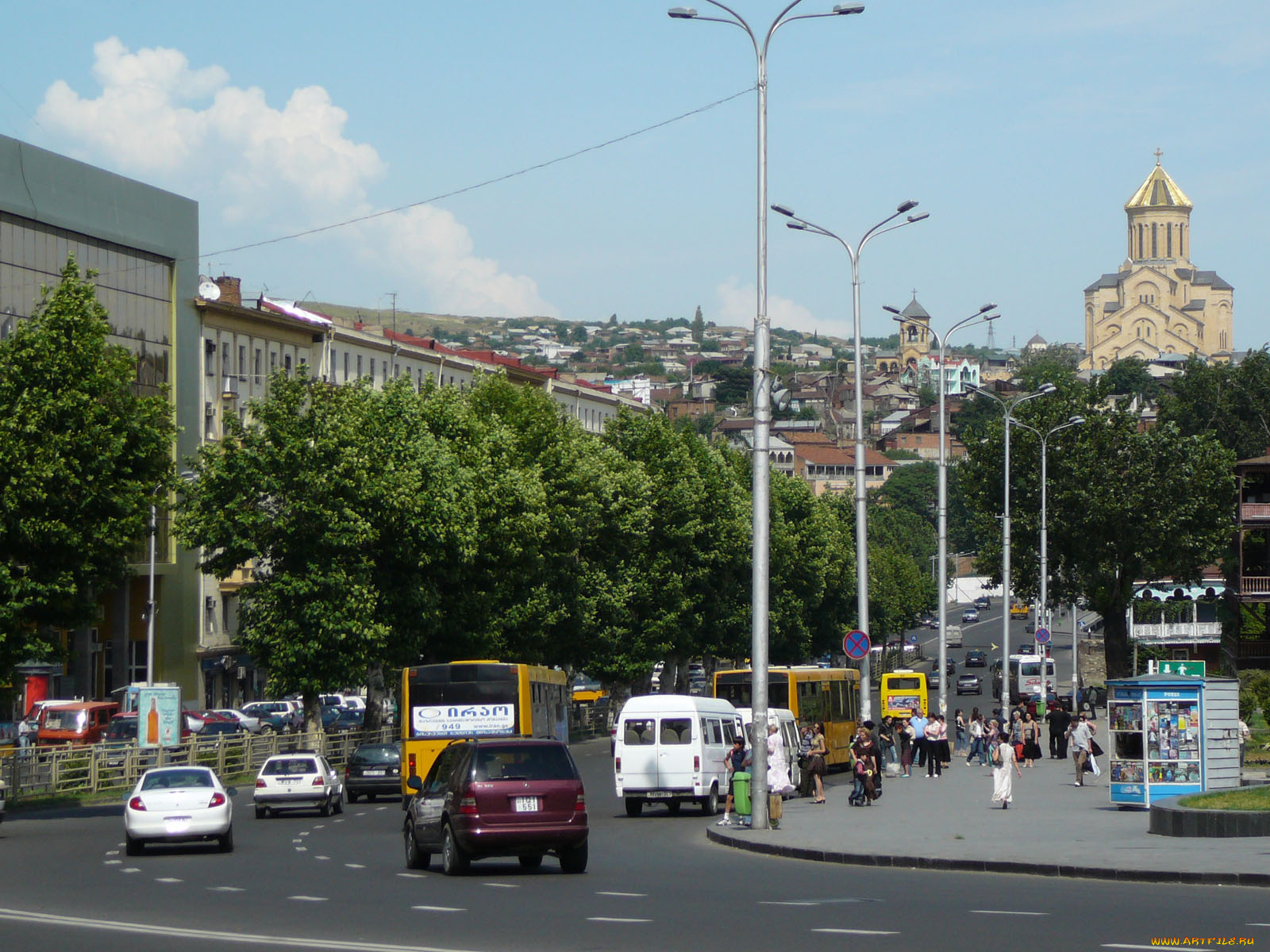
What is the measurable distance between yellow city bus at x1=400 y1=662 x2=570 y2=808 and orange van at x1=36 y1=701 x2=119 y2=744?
20.5 meters

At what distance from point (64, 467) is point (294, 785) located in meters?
7.39

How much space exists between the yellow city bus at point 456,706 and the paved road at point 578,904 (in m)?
9.21

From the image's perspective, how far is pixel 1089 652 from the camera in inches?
4875

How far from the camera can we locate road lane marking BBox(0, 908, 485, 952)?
12656 mm

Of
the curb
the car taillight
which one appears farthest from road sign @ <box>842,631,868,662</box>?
the car taillight

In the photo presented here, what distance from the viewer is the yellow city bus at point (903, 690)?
7194 centimetres

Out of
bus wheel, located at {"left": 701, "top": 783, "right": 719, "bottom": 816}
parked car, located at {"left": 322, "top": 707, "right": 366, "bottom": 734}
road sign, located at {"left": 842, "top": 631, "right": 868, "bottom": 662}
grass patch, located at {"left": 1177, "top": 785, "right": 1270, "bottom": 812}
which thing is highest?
road sign, located at {"left": 842, "top": 631, "right": 868, "bottom": 662}

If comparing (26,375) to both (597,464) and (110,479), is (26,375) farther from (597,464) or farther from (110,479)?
(597,464)

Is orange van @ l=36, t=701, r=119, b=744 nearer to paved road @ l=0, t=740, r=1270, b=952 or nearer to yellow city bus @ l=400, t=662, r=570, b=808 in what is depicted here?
yellow city bus @ l=400, t=662, r=570, b=808

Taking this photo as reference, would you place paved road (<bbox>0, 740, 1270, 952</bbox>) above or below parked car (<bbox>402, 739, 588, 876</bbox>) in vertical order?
below

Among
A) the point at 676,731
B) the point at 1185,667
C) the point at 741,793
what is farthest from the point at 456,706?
the point at 1185,667

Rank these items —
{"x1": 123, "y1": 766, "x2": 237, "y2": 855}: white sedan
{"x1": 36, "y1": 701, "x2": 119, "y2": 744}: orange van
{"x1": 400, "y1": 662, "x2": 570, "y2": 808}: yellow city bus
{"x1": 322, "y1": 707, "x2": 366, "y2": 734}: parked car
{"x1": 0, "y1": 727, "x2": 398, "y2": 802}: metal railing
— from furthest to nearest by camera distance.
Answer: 1. {"x1": 322, "y1": 707, "x2": 366, "y2": 734}: parked car
2. {"x1": 36, "y1": 701, "x2": 119, "y2": 744}: orange van
3. {"x1": 0, "y1": 727, "x2": 398, "y2": 802}: metal railing
4. {"x1": 400, "y1": 662, "x2": 570, "y2": 808}: yellow city bus
5. {"x1": 123, "y1": 766, "x2": 237, "y2": 855}: white sedan

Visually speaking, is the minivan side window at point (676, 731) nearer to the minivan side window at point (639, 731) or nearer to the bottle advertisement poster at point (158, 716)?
the minivan side window at point (639, 731)

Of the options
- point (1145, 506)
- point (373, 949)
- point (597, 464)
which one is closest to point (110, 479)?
point (373, 949)
